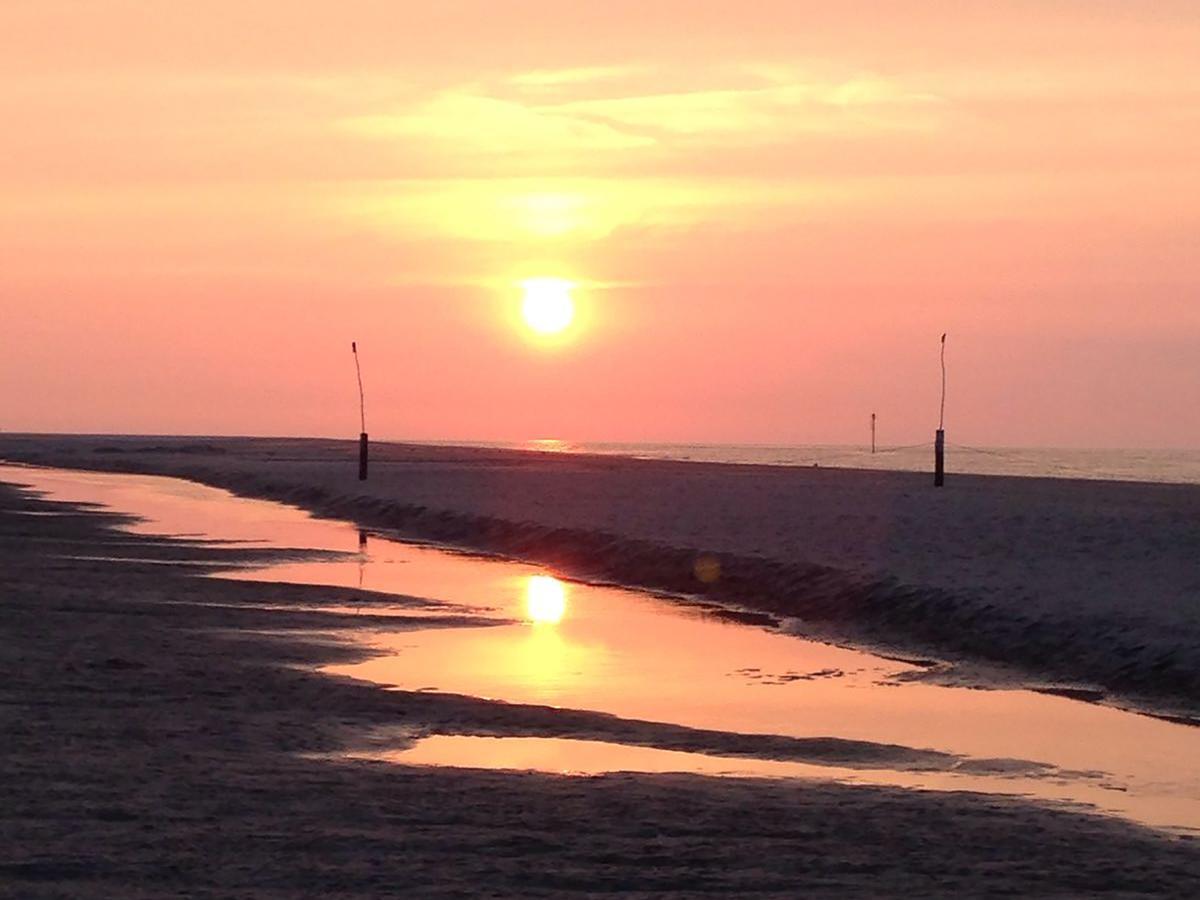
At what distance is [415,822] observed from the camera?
417 inches

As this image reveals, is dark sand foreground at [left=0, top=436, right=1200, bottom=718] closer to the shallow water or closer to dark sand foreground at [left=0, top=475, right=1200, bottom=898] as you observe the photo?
the shallow water

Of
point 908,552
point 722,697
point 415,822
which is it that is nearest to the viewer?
point 415,822

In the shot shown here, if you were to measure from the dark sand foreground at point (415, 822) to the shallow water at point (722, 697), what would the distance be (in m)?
0.77

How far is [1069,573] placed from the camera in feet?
82.0

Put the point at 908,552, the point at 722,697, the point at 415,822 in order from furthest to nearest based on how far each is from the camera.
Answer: the point at 908,552
the point at 722,697
the point at 415,822

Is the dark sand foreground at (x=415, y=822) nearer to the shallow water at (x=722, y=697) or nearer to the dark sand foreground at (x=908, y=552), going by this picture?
the shallow water at (x=722, y=697)

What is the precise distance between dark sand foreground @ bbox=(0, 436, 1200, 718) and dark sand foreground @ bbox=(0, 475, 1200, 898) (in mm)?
6502

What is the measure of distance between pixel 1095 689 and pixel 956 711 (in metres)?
2.35

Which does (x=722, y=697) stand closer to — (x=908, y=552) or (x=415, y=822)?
(x=415, y=822)

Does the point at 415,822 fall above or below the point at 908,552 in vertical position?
below

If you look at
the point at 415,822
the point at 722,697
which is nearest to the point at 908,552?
the point at 722,697

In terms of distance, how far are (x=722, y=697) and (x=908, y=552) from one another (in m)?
12.5

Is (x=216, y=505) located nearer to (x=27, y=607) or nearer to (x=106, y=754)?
(x=27, y=607)

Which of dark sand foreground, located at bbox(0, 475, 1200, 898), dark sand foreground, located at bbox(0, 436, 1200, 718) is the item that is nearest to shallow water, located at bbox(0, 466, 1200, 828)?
Answer: dark sand foreground, located at bbox(0, 475, 1200, 898)
